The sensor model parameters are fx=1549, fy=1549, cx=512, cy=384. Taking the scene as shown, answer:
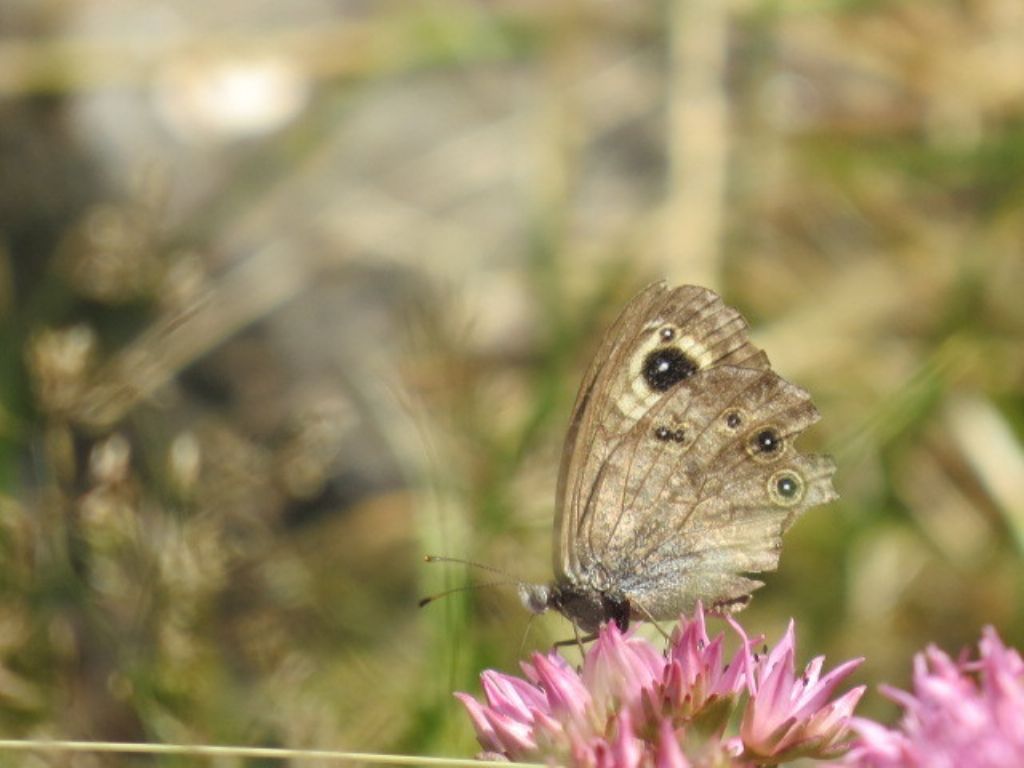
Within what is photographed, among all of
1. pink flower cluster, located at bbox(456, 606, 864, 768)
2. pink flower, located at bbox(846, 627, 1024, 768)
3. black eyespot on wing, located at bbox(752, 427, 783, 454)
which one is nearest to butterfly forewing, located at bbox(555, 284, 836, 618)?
black eyespot on wing, located at bbox(752, 427, 783, 454)

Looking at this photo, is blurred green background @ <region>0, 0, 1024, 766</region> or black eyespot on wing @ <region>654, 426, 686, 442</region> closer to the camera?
black eyespot on wing @ <region>654, 426, 686, 442</region>

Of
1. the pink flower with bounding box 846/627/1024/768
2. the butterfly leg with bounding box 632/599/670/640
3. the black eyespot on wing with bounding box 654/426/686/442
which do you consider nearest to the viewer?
the pink flower with bounding box 846/627/1024/768

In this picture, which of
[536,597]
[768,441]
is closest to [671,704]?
[536,597]

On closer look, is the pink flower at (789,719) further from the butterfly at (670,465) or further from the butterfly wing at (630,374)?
the butterfly wing at (630,374)

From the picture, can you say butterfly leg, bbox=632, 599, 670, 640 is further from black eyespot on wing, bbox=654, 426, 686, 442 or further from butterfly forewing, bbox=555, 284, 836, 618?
black eyespot on wing, bbox=654, 426, 686, 442

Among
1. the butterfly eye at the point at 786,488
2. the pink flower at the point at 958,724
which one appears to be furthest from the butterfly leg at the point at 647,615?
the pink flower at the point at 958,724

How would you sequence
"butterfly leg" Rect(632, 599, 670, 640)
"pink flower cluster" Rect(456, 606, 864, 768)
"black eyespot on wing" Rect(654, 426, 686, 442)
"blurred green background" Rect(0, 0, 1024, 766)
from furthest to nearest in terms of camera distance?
"blurred green background" Rect(0, 0, 1024, 766)
"black eyespot on wing" Rect(654, 426, 686, 442)
"butterfly leg" Rect(632, 599, 670, 640)
"pink flower cluster" Rect(456, 606, 864, 768)

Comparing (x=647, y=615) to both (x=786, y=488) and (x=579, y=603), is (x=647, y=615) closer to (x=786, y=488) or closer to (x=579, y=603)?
(x=579, y=603)
